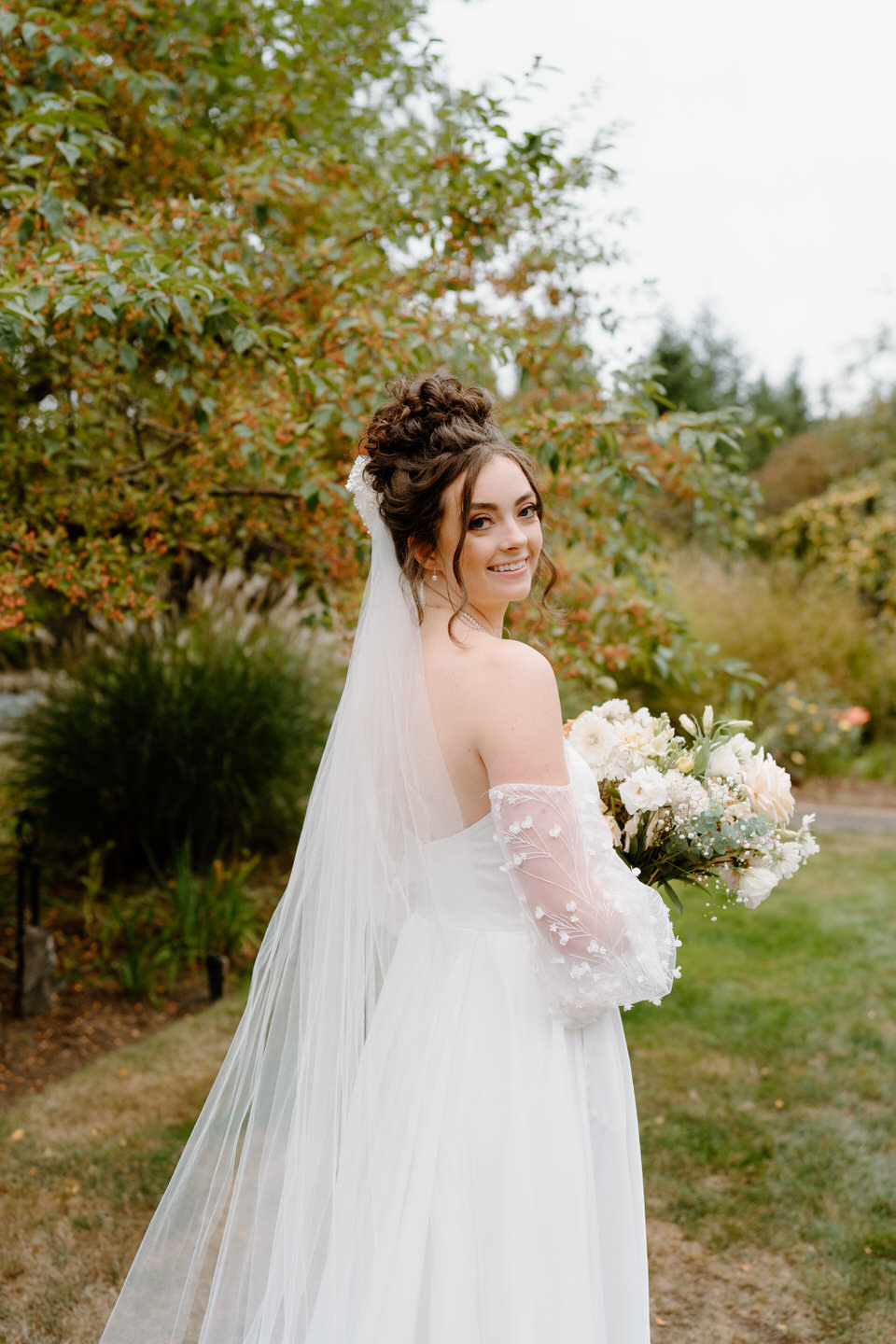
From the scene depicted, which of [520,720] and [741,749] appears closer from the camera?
[520,720]

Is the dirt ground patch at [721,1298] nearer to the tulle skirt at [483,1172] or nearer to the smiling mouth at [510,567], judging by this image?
the tulle skirt at [483,1172]

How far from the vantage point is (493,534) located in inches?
76.5

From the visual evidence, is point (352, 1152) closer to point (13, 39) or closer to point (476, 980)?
point (476, 980)

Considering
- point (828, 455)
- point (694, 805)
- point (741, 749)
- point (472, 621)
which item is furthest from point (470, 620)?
point (828, 455)

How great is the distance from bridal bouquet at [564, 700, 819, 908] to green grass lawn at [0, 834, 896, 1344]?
4.90 feet

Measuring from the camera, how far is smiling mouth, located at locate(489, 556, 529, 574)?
1.96 meters

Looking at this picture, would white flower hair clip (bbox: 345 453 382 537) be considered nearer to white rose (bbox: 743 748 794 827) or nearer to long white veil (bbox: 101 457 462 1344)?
long white veil (bbox: 101 457 462 1344)

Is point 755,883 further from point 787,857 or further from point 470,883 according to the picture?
point 470,883

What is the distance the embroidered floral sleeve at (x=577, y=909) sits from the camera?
1.74 meters

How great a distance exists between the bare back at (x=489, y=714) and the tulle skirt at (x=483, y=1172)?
1.16 feet

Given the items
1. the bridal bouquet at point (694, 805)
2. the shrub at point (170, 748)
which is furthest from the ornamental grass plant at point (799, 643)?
the bridal bouquet at point (694, 805)

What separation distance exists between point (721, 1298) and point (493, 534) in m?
2.33

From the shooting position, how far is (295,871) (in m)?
2.08

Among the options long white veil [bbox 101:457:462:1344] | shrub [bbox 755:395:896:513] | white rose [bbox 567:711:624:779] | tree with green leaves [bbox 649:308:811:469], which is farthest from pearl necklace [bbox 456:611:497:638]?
tree with green leaves [bbox 649:308:811:469]
